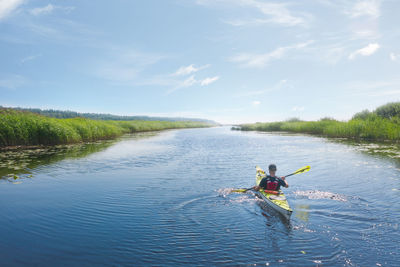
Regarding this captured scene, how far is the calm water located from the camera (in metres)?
4.85

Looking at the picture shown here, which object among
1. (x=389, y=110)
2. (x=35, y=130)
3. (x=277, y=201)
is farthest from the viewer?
(x=389, y=110)

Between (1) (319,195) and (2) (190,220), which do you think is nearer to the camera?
(2) (190,220)

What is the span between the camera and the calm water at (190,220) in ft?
15.9

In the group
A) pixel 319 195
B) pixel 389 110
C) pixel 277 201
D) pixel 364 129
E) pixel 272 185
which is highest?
pixel 389 110

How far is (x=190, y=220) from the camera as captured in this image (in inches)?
261

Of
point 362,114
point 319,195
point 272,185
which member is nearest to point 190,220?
point 272,185

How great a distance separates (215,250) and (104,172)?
891 centimetres

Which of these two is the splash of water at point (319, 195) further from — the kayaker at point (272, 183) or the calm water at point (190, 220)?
the kayaker at point (272, 183)

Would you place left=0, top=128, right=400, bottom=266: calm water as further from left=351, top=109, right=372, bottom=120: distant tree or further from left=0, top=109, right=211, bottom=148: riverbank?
left=351, top=109, right=372, bottom=120: distant tree

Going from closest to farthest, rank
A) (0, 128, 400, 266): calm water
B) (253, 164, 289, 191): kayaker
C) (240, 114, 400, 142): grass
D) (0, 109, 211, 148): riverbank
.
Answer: (0, 128, 400, 266): calm water, (253, 164, 289, 191): kayaker, (0, 109, 211, 148): riverbank, (240, 114, 400, 142): grass

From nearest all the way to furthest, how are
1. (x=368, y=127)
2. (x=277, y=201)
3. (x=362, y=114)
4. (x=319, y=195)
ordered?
(x=277, y=201)
(x=319, y=195)
(x=368, y=127)
(x=362, y=114)

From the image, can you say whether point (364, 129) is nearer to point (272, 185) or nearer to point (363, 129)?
point (363, 129)

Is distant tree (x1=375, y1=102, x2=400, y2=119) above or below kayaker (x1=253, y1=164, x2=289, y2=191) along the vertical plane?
above

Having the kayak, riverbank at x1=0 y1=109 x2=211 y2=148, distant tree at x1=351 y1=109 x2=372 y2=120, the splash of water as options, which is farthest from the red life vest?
distant tree at x1=351 y1=109 x2=372 y2=120
